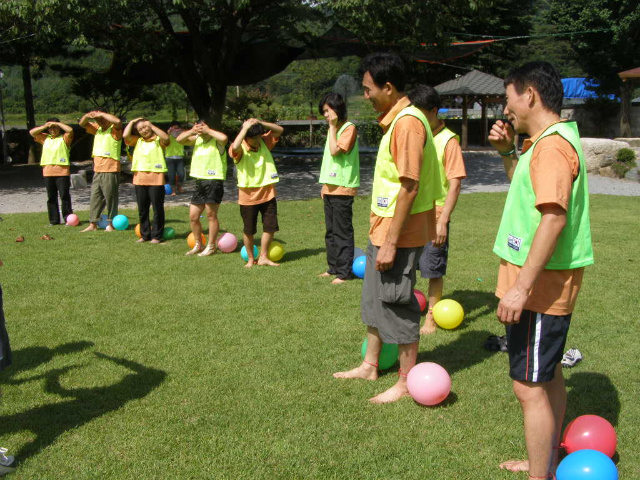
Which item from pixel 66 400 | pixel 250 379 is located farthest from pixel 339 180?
pixel 66 400

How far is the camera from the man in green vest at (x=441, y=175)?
490 cm

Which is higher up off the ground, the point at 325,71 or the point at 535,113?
the point at 325,71

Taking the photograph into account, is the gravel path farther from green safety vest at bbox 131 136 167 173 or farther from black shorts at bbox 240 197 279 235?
black shorts at bbox 240 197 279 235

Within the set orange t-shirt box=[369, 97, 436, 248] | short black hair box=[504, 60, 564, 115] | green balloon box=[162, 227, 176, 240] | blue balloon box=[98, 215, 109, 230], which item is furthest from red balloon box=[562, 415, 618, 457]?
blue balloon box=[98, 215, 109, 230]

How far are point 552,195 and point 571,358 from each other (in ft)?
8.47

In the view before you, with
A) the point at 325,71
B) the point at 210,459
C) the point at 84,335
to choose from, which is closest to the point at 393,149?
the point at 210,459

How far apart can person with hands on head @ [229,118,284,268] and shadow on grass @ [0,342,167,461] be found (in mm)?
3274

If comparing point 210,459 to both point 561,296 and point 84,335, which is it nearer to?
point 561,296

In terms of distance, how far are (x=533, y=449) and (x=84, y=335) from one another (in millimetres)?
4046

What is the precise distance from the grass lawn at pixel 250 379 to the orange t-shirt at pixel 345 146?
111 centimetres

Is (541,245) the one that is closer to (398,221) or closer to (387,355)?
(398,221)

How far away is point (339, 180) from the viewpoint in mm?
7105

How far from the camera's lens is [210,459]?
136 inches

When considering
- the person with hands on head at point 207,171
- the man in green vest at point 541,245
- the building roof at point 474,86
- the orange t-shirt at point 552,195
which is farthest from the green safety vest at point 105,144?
the building roof at point 474,86
